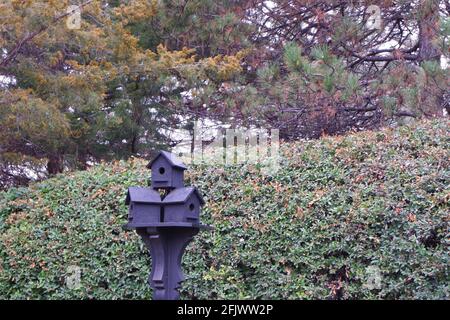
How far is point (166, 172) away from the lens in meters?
3.23

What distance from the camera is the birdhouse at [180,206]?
3.11 m

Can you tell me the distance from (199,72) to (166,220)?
196 inches

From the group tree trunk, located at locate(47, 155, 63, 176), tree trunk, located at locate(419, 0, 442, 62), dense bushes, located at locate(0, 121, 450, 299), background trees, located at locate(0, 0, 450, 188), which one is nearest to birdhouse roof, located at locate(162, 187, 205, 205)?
dense bushes, located at locate(0, 121, 450, 299)

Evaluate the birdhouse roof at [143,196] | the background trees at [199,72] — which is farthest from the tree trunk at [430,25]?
the birdhouse roof at [143,196]

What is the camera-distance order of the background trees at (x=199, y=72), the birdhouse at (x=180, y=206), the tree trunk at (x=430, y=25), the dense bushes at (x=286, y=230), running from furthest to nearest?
1. the tree trunk at (x=430, y=25)
2. the background trees at (x=199, y=72)
3. the dense bushes at (x=286, y=230)
4. the birdhouse at (x=180, y=206)

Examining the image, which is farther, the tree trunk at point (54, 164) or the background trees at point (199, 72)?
the tree trunk at point (54, 164)

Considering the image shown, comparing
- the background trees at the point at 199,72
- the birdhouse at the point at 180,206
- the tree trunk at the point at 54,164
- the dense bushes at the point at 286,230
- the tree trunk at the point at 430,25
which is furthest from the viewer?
the tree trunk at the point at 54,164

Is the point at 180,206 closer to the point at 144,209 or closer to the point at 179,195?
the point at 179,195

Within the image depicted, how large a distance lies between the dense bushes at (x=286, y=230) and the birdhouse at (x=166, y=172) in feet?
4.24

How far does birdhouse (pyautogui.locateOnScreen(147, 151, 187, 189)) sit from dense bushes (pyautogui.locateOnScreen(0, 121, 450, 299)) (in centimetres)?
129

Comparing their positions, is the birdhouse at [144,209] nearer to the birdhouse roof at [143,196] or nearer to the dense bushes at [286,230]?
the birdhouse roof at [143,196]

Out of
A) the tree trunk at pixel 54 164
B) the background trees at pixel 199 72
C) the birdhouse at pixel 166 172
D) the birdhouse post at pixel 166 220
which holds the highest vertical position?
the background trees at pixel 199 72

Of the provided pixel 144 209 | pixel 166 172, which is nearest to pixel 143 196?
pixel 144 209

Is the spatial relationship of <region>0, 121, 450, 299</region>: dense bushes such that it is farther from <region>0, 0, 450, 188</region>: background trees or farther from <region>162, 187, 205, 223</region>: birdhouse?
<region>0, 0, 450, 188</region>: background trees
